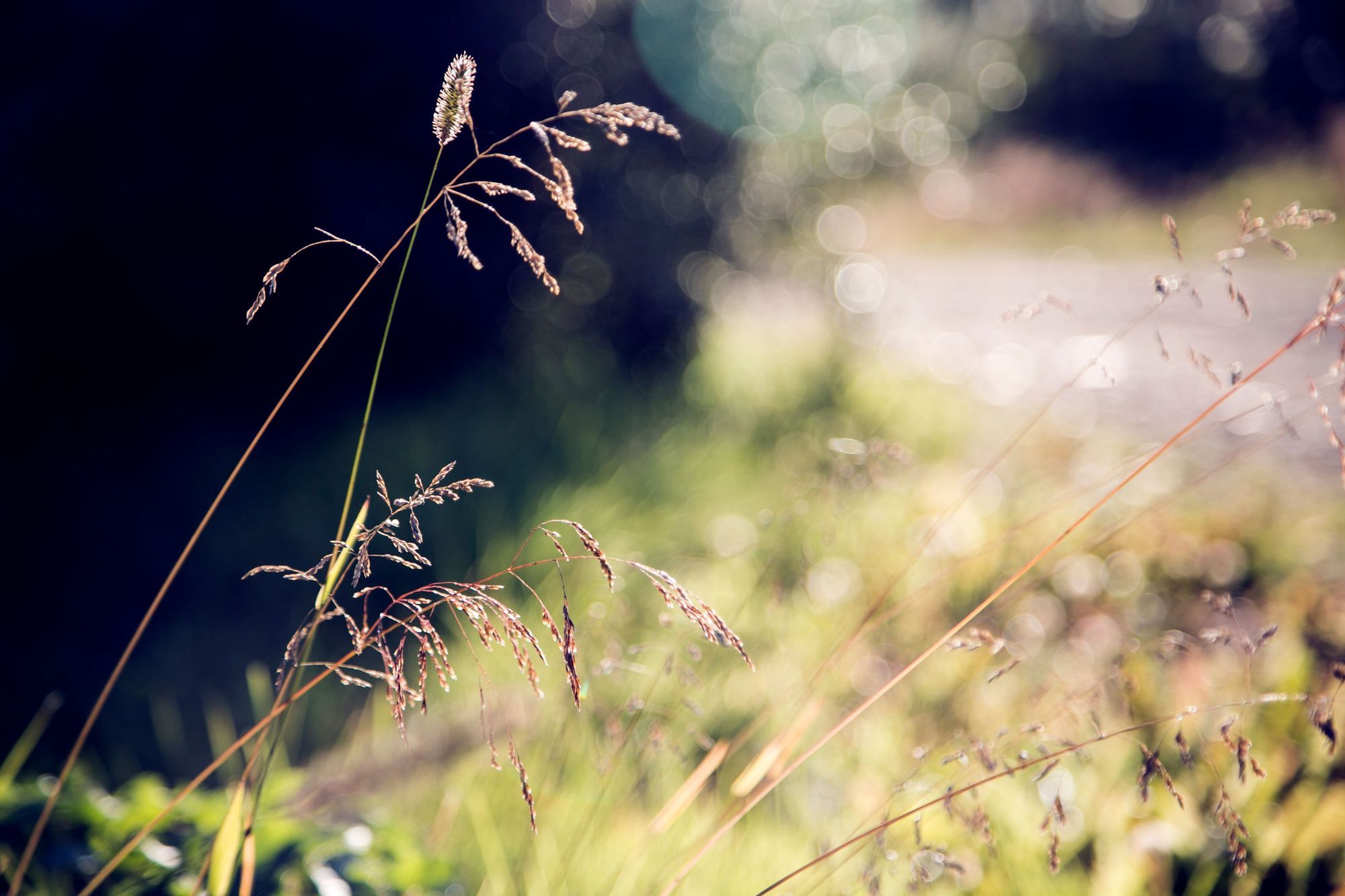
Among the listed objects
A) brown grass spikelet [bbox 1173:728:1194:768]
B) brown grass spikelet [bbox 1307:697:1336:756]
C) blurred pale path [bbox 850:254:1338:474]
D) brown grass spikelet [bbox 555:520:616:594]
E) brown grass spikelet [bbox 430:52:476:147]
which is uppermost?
brown grass spikelet [bbox 430:52:476:147]

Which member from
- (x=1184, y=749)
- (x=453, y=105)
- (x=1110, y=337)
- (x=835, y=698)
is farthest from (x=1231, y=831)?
(x=1110, y=337)

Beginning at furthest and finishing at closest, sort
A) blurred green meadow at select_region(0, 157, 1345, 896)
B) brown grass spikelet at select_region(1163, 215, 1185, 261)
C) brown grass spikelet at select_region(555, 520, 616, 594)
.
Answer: blurred green meadow at select_region(0, 157, 1345, 896) → brown grass spikelet at select_region(1163, 215, 1185, 261) → brown grass spikelet at select_region(555, 520, 616, 594)

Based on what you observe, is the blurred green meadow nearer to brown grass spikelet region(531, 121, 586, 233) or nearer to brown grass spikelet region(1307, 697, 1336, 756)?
brown grass spikelet region(1307, 697, 1336, 756)

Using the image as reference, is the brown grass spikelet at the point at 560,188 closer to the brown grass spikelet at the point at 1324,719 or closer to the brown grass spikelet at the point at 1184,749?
the brown grass spikelet at the point at 1184,749

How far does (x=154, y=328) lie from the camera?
3.35 m

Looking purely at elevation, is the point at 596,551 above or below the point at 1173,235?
below

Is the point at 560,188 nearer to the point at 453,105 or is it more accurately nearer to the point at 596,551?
the point at 453,105

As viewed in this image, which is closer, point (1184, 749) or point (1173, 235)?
point (1184, 749)

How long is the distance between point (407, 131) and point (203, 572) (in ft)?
6.79

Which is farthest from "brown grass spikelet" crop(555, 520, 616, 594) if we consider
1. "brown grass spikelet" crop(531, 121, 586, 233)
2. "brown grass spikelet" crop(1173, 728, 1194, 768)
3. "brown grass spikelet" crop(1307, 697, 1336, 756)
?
"brown grass spikelet" crop(1307, 697, 1336, 756)

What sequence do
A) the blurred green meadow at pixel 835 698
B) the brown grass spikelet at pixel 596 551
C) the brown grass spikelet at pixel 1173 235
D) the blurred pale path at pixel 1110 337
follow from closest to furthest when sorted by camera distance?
the brown grass spikelet at pixel 596 551
the brown grass spikelet at pixel 1173 235
the blurred green meadow at pixel 835 698
the blurred pale path at pixel 1110 337

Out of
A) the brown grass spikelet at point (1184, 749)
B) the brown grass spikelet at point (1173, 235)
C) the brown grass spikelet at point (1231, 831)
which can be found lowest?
the brown grass spikelet at point (1231, 831)

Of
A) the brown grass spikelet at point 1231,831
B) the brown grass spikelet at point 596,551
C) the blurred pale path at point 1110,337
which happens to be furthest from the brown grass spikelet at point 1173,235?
the blurred pale path at point 1110,337

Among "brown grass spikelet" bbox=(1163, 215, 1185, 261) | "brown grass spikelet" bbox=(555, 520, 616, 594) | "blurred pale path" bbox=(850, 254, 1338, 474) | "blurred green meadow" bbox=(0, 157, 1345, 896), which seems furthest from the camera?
"blurred pale path" bbox=(850, 254, 1338, 474)
